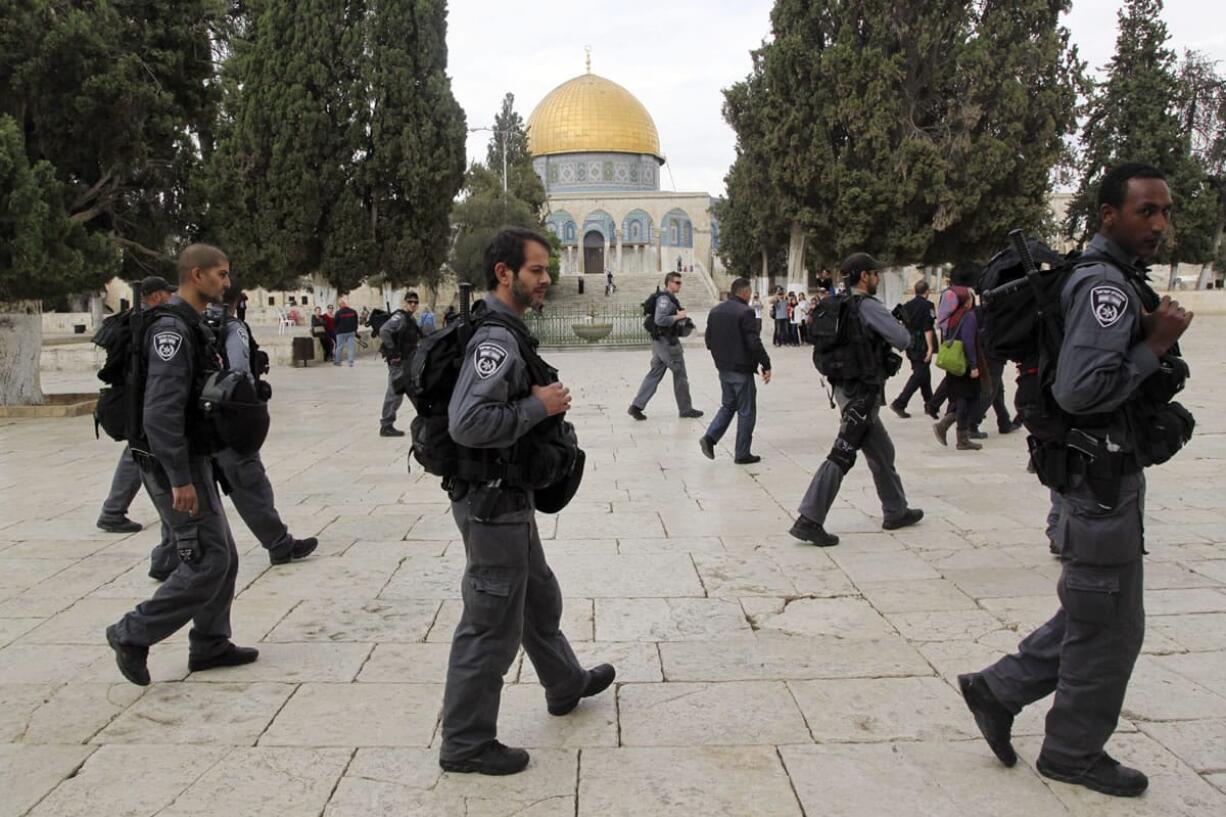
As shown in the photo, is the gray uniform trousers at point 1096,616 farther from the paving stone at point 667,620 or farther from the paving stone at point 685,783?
the paving stone at point 667,620

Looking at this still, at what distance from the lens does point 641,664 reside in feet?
12.7

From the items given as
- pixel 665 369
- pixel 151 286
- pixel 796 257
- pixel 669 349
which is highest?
pixel 796 257

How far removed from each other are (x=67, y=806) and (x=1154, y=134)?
40.3 meters

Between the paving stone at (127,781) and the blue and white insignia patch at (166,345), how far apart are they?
1.38 meters

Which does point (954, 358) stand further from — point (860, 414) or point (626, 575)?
point (626, 575)

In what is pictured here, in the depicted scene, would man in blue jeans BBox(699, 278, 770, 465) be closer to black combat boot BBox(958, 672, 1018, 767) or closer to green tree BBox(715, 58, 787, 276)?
black combat boot BBox(958, 672, 1018, 767)

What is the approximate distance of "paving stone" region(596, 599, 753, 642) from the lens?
4.20 meters

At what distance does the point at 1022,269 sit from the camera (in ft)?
9.35

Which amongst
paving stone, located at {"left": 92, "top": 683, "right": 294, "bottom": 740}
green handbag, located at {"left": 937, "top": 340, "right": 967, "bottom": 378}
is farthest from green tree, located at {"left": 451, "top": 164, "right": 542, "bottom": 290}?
paving stone, located at {"left": 92, "top": 683, "right": 294, "bottom": 740}

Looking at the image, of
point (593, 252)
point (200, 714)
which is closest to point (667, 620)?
point (200, 714)

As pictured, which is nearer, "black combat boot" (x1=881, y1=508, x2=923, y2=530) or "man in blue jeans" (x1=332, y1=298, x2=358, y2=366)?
"black combat boot" (x1=881, y1=508, x2=923, y2=530)

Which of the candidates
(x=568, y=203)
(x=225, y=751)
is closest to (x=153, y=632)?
(x=225, y=751)

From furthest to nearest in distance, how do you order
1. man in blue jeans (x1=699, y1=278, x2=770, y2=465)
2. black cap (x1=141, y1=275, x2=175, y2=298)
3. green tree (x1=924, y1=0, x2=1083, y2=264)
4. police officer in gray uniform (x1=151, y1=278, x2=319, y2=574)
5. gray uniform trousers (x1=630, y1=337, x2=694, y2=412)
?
green tree (x1=924, y1=0, x2=1083, y2=264)
gray uniform trousers (x1=630, y1=337, x2=694, y2=412)
man in blue jeans (x1=699, y1=278, x2=770, y2=465)
black cap (x1=141, y1=275, x2=175, y2=298)
police officer in gray uniform (x1=151, y1=278, x2=319, y2=574)

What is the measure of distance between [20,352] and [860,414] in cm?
1109
